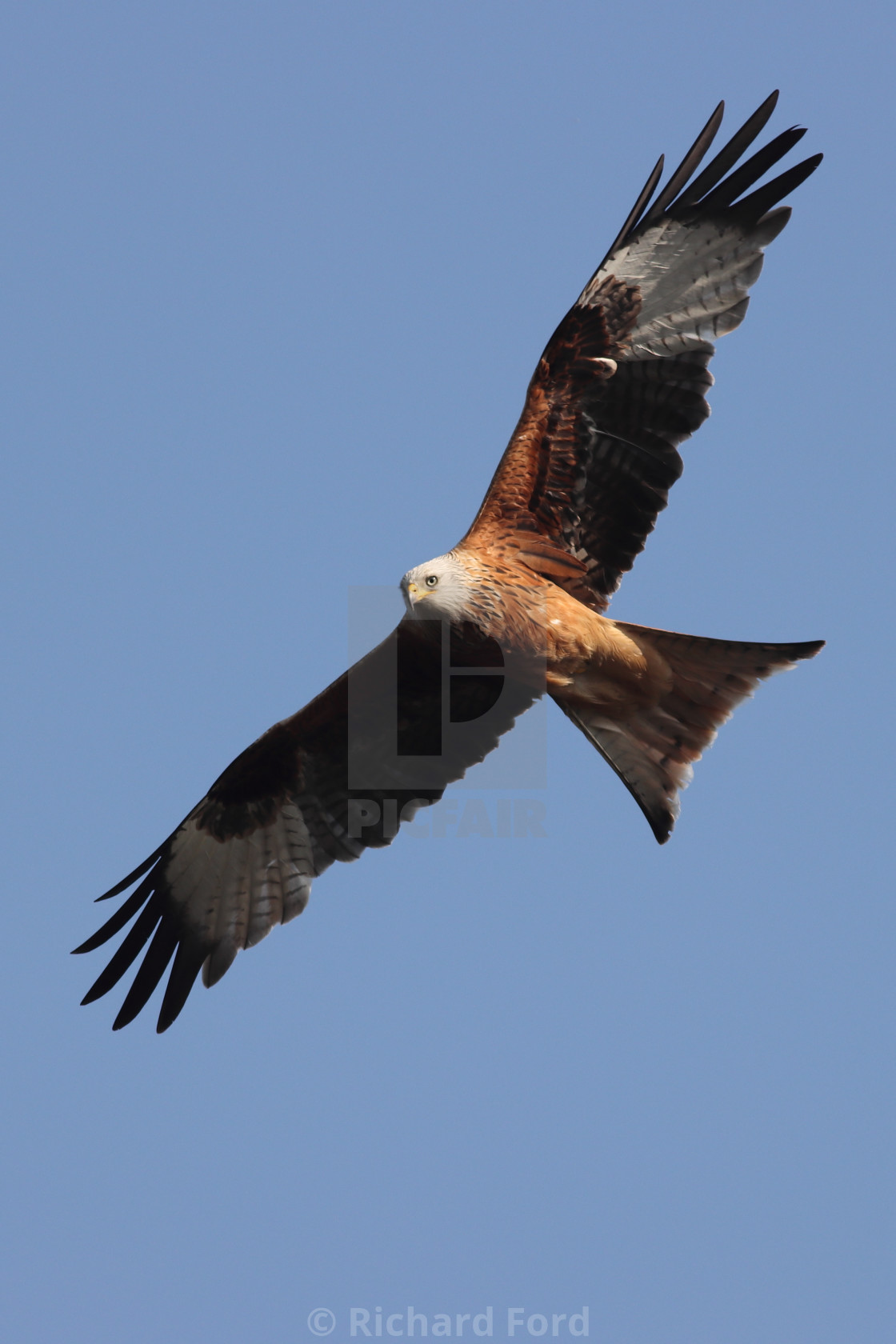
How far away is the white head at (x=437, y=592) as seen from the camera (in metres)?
6.95

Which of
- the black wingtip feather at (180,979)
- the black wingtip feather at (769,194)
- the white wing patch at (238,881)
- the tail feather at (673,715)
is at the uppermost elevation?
the black wingtip feather at (769,194)

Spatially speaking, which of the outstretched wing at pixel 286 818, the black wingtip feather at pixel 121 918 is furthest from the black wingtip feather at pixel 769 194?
the black wingtip feather at pixel 121 918

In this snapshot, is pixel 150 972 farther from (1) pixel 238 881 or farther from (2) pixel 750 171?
(2) pixel 750 171

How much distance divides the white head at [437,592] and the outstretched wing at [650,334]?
0.47 meters

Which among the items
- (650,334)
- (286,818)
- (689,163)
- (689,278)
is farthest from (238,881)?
(689,163)

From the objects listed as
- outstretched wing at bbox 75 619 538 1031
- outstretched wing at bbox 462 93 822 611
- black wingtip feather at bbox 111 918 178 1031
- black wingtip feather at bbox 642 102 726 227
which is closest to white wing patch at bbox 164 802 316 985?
outstretched wing at bbox 75 619 538 1031

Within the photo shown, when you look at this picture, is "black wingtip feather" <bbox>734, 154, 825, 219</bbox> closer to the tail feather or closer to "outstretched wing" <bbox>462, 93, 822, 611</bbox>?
"outstretched wing" <bbox>462, 93, 822, 611</bbox>

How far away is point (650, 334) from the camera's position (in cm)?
750

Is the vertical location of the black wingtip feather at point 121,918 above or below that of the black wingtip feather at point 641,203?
below

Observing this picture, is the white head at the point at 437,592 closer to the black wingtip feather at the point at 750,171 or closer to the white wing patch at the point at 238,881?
the white wing patch at the point at 238,881

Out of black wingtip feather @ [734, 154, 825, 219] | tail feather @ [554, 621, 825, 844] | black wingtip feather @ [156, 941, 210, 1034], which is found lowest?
black wingtip feather @ [156, 941, 210, 1034]

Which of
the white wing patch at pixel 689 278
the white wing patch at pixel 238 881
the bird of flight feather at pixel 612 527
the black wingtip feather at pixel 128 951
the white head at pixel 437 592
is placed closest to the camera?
the white head at pixel 437 592

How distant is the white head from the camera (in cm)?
695

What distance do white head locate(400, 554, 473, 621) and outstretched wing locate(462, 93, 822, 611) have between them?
470 millimetres
